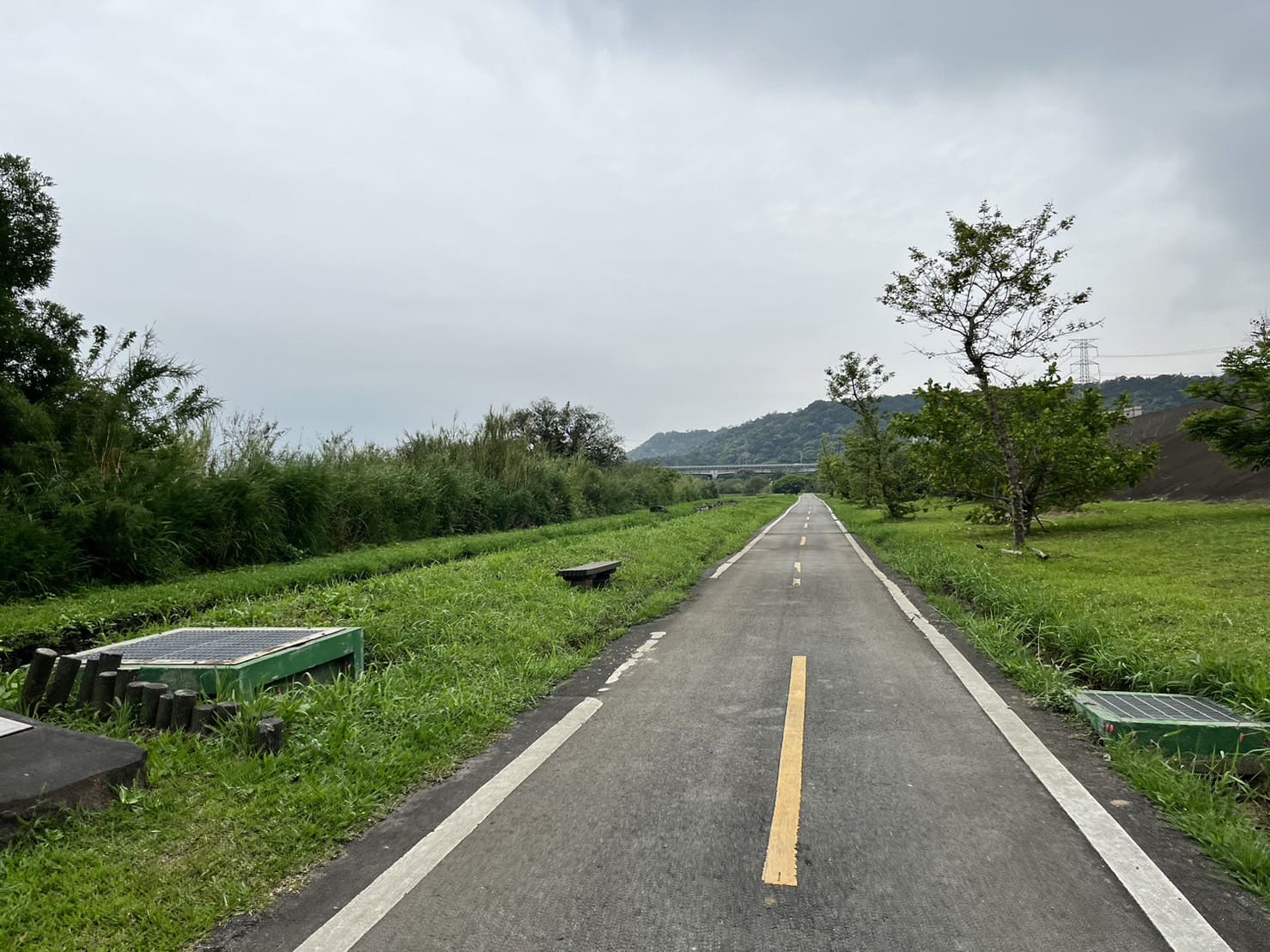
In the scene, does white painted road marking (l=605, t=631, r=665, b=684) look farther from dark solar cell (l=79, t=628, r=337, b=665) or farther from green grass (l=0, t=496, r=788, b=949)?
dark solar cell (l=79, t=628, r=337, b=665)

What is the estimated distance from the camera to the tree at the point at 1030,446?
51.1ft

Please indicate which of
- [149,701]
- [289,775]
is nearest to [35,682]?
[149,701]

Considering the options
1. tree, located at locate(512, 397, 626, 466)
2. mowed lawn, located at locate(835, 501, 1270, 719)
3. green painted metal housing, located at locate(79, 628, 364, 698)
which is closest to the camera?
green painted metal housing, located at locate(79, 628, 364, 698)

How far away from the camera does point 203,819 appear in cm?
313

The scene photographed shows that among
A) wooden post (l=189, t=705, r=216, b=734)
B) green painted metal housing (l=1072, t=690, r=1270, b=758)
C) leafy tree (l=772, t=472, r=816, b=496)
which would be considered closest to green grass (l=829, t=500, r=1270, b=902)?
green painted metal housing (l=1072, t=690, r=1270, b=758)

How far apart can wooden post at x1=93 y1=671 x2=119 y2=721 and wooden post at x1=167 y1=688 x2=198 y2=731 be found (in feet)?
1.50

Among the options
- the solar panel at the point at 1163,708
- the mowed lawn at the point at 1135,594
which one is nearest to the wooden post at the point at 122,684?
the solar panel at the point at 1163,708

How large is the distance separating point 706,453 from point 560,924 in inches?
6940

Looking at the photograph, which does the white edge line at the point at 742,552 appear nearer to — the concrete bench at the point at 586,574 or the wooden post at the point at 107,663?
the concrete bench at the point at 586,574

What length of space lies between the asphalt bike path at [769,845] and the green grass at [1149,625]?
1.44 feet

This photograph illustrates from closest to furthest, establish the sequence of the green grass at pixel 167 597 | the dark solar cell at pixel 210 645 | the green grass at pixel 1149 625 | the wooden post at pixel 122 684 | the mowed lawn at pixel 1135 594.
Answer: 1. the green grass at pixel 1149 625
2. the wooden post at pixel 122 684
3. the dark solar cell at pixel 210 645
4. the mowed lawn at pixel 1135 594
5. the green grass at pixel 167 597

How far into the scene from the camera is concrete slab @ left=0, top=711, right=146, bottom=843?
291 cm

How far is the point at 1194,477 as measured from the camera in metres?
27.1

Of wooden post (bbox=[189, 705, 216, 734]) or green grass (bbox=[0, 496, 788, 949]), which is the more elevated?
wooden post (bbox=[189, 705, 216, 734])
